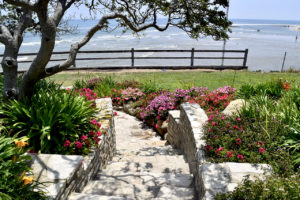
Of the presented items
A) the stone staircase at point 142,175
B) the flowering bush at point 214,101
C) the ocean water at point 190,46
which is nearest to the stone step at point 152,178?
the stone staircase at point 142,175

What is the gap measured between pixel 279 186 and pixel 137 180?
2024 mm

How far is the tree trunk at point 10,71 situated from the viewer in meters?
4.09

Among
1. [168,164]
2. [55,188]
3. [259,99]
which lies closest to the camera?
[55,188]

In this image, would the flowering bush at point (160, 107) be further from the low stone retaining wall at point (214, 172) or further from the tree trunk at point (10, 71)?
the tree trunk at point (10, 71)

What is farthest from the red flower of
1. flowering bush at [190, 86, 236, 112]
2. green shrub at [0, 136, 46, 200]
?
flowering bush at [190, 86, 236, 112]

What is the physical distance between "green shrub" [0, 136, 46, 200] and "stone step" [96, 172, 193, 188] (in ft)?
4.56

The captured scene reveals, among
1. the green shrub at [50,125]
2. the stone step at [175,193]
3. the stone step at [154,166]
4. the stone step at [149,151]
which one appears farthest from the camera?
the stone step at [149,151]

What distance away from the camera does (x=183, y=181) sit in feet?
11.9

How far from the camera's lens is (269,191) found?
2.23 meters

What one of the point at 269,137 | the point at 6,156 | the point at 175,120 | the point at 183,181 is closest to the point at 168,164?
the point at 183,181

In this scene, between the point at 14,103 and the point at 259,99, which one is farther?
the point at 259,99

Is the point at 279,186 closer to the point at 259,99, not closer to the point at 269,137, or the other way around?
the point at 269,137

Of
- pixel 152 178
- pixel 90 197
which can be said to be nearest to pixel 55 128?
pixel 90 197

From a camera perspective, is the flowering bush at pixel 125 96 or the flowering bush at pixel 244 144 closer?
the flowering bush at pixel 244 144
